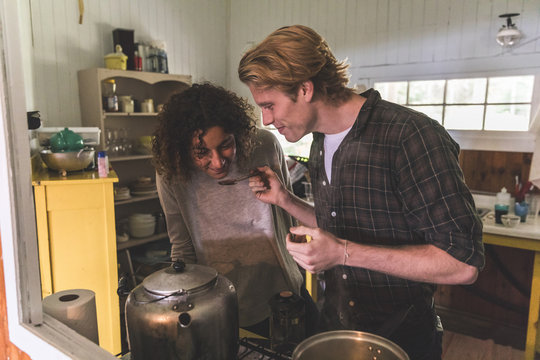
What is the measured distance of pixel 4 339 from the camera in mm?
1041

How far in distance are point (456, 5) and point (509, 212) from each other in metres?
1.65

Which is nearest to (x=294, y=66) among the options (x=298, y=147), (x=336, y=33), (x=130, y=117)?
(x=336, y=33)

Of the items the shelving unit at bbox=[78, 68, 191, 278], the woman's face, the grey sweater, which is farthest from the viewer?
the shelving unit at bbox=[78, 68, 191, 278]

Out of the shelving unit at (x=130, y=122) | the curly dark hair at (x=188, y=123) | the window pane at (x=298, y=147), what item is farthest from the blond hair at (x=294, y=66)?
the window pane at (x=298, y=147)

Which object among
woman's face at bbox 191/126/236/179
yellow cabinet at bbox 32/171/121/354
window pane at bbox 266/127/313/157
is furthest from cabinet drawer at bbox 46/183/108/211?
window pane at bbox 266/127/313/157

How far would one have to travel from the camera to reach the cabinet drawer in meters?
2.38

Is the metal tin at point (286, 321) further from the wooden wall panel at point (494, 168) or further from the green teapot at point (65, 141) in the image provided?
the wooden wall panel at point (494, 168)

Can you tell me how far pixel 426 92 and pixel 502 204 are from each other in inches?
44.3

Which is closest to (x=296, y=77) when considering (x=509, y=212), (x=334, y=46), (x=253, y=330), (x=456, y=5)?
(x=253, y=330)

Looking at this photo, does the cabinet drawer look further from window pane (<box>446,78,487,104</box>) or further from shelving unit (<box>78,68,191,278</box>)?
window pane (<box>446,78,487,104</box>)

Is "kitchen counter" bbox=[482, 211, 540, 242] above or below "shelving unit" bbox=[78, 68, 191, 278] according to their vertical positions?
below

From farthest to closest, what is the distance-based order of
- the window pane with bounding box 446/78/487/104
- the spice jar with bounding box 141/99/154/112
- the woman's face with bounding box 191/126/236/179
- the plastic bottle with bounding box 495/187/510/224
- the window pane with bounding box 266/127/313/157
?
the window pane with bounding box 266/127/313/157
the spice jar with bounding box 141/99/154/112
the window pane with bounding box 446/78/487/104
the plastic bottle with bounding box 495/187/510/224
the woman's face with bounding box 191/126/236/179

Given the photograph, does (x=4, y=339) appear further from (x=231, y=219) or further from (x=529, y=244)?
(x=529, y=244)

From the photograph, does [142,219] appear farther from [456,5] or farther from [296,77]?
[456,5]
